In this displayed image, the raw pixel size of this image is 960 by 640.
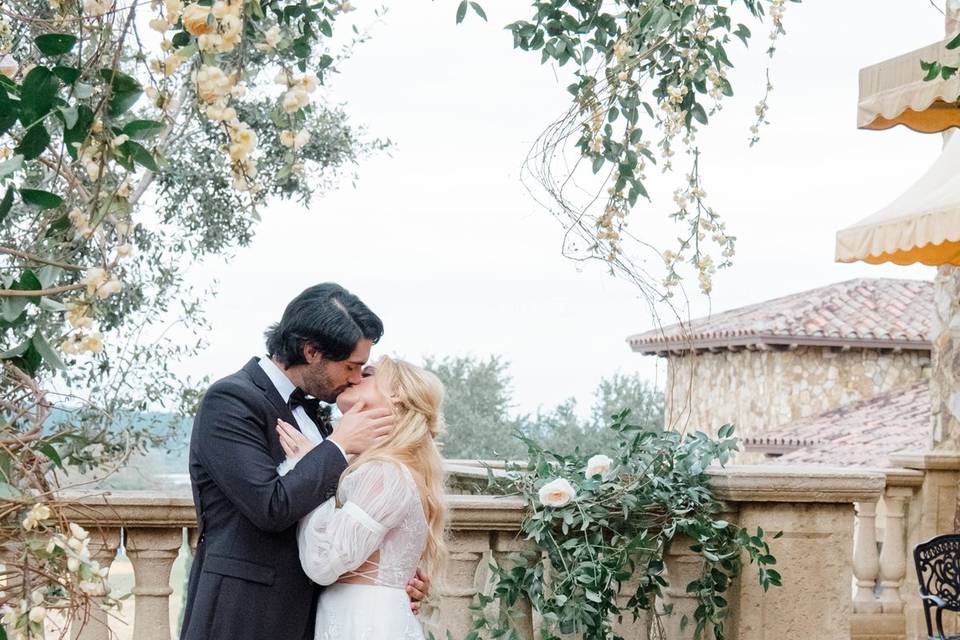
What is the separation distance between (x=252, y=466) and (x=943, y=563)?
3.85 metres

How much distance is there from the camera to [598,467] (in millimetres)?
3533

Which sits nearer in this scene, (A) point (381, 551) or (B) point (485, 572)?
(A) point (381, 551)

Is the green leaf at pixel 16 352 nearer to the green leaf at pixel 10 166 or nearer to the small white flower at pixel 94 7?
the green leaf at pixel 10 166

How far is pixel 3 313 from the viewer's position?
1721 mm

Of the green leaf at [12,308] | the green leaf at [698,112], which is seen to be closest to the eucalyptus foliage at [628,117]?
the green leaf at [698,112]

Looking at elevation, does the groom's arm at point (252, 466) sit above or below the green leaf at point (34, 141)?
below

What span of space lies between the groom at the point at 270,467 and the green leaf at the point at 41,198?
1079mm

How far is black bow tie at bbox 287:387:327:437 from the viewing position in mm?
2840

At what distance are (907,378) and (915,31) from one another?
1190 cm

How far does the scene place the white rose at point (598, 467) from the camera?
11.6 ft

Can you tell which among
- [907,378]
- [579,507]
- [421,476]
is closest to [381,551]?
[421,476]

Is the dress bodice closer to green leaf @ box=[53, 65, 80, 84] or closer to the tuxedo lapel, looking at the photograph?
the tuxedo lapel

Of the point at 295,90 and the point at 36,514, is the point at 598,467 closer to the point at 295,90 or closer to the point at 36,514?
the point at 295,90

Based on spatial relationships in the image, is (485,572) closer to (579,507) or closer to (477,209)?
(579,507)
